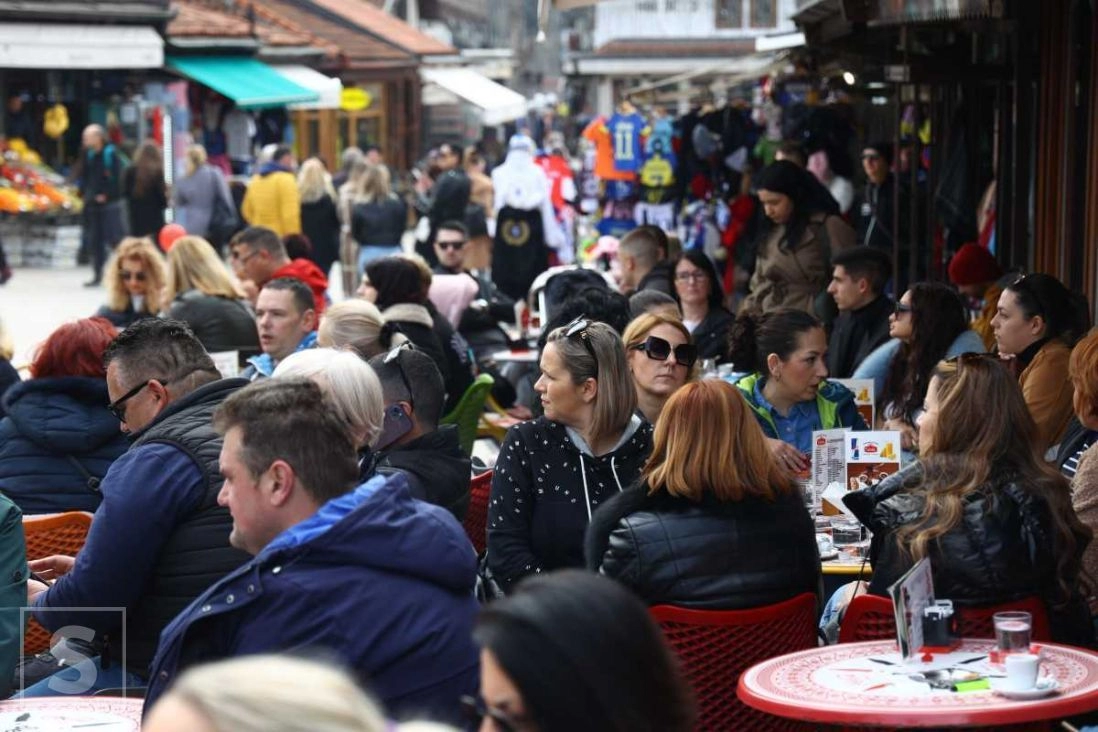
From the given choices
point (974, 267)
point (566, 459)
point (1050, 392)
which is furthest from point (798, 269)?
point (566, 459)

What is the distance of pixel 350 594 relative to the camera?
3.71 metres

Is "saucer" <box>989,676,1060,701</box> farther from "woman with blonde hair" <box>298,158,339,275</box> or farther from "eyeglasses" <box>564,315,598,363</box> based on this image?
"woman with blonde hair" <box>298,158,339,275</box>

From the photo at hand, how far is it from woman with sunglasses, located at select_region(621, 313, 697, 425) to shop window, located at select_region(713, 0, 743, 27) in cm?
3558

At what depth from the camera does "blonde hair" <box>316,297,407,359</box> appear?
7.74 metres

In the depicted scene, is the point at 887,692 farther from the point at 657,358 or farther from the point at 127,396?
the point at 657,358

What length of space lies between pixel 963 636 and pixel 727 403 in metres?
0.88

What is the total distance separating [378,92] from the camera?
40.5 m

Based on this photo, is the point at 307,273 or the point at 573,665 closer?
the point at 573,665

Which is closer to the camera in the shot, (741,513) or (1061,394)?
(741,513)

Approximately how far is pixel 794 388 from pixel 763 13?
3481cm

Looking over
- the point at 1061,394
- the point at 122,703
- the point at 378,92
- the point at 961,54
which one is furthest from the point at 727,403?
the point at 378,92

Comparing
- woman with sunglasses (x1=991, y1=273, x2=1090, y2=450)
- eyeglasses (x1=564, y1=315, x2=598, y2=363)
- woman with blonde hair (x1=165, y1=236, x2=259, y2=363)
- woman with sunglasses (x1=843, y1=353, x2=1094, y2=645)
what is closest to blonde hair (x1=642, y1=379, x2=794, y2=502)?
woman with sunglasses (x1=843, y1=353, x2=1094, y2=645)

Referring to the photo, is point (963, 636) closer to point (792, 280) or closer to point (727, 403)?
point (727, 403)

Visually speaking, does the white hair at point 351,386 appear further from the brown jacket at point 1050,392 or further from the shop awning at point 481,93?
the shop awning at point 481,93
